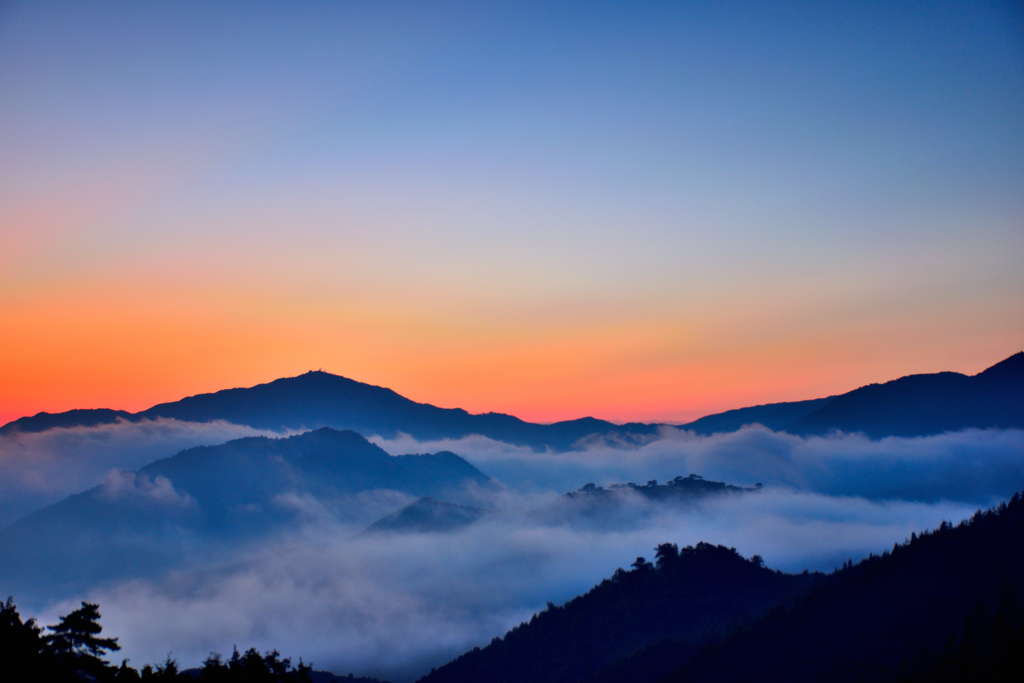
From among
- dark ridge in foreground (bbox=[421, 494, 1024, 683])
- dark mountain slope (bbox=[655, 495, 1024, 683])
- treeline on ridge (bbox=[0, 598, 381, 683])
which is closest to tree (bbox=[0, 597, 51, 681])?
treeline on ridge (bbox=[0, 598, 381, 683])

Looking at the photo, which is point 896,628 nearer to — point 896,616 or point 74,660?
point 896,616

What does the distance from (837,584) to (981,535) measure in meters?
37.5

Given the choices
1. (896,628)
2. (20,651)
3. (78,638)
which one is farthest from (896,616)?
(20,651)

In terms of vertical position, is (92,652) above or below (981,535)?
above

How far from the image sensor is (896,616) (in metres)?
153

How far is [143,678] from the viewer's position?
5122 centimetres

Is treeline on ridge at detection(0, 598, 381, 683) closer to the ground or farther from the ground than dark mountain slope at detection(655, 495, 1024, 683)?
farther from the ground

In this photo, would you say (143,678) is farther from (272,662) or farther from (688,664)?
(688,664)

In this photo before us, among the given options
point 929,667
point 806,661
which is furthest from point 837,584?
point 929,667

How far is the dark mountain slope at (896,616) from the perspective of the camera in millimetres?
132663

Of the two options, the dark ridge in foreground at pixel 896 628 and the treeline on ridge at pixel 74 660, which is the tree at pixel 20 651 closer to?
the treeline on ridge at pixel 74 660

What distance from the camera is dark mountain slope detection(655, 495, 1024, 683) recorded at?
13266cm

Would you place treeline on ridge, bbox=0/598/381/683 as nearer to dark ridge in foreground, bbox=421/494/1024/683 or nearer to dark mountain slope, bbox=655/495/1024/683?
dark ridge in foreground, bbox=421/494/1024/683

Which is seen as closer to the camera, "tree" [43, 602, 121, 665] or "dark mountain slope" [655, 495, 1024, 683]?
"tree" [43, 602, 121, 665]
